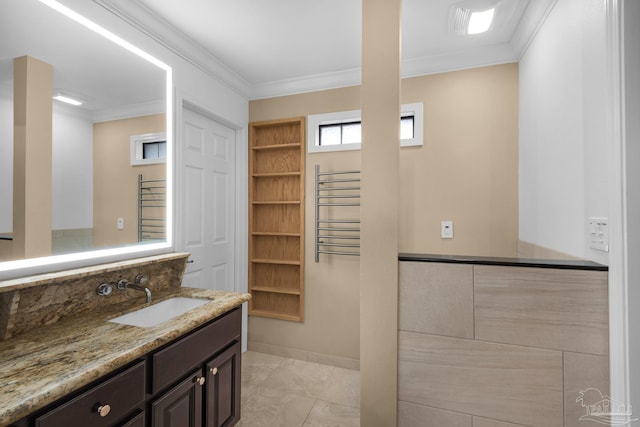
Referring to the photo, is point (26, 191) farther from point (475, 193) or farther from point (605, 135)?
point (475, 193)

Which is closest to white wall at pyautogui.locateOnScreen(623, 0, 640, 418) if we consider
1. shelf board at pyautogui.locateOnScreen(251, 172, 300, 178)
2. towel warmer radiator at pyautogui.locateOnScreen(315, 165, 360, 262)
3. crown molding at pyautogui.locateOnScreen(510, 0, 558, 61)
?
crown molding at pyautogui.locateOnScreen(510, 0, 558, 61)

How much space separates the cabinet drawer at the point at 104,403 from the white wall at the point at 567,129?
179cm

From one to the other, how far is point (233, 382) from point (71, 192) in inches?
50.8

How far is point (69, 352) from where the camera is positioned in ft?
3.28

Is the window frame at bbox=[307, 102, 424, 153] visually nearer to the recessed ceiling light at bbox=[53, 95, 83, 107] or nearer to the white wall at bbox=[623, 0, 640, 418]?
the white wall at bbox=[623, 0, 640, 418]

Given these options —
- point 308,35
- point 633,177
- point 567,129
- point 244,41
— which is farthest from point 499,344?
point 244,41

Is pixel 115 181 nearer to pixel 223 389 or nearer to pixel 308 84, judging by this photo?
pixel 223 389

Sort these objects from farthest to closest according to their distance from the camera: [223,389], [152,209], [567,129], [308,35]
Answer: [308,35] < [152,209] < [223,389] < [567,129]

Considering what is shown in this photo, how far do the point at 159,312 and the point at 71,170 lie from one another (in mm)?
841

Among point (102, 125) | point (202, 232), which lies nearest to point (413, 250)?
point (202, 232)

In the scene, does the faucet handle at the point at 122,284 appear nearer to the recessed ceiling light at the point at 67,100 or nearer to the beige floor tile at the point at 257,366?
the recessed ceiling light at the point at 67,100

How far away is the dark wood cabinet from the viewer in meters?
0.89

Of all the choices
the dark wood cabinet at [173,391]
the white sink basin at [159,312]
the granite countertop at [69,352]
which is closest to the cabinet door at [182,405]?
the dark wood cabinet at [173,391]

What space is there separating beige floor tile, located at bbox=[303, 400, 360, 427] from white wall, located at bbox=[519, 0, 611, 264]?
160cm
